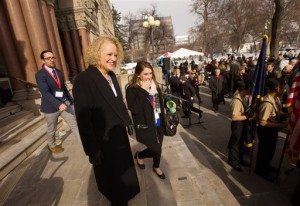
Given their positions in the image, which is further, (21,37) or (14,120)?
(21,37)

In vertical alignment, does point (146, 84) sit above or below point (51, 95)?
above

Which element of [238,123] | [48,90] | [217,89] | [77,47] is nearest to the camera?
[48,90]

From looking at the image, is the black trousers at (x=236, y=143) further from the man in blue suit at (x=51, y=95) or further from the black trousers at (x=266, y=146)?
the man in blue suit at (x=51, y=95)

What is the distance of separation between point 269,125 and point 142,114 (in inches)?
87.7

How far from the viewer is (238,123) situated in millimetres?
4168

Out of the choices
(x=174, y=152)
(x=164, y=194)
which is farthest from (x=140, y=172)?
(x=174, y=152)

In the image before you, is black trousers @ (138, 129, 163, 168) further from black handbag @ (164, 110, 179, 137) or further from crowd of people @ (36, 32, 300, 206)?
black handbag @ (164, 110, 179, 137)

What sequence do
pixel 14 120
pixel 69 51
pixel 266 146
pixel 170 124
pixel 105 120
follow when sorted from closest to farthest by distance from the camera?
pixel 105 120, pixel 170 124, pixel 266 146, pixel 14 120, pixel 69 51

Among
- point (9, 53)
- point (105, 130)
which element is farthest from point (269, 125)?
point (9, 53)

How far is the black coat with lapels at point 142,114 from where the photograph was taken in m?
2.91

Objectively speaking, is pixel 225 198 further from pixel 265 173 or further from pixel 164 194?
pixel 265 173

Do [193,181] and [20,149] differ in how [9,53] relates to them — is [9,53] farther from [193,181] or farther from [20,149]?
[193,181]

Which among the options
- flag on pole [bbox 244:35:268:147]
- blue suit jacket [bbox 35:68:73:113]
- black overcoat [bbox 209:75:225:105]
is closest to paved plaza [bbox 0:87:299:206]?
flag on pole [bbox 244:35:268:147]

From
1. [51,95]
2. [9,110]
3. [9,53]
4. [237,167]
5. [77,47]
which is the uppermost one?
[77,47]
